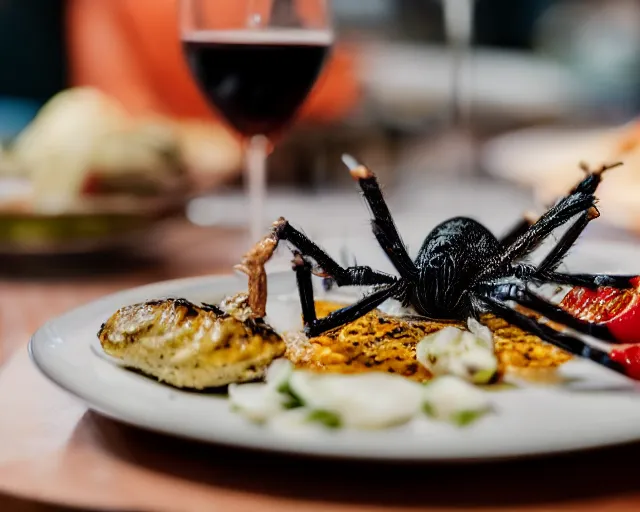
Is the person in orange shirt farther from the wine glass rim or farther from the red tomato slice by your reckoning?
the red tomato slice

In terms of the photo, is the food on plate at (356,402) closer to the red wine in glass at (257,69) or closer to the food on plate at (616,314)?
the food on plate at (616,314)

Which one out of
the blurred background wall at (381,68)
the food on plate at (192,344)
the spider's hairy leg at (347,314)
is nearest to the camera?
the food on plate at (192,344)

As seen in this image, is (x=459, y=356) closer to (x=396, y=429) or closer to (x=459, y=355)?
(x=459, y=355)

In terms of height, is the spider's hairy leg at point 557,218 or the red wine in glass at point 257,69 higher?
Result: the red wine in glass at point 257,69

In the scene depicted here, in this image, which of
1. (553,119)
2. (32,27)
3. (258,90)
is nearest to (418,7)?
(553,119)


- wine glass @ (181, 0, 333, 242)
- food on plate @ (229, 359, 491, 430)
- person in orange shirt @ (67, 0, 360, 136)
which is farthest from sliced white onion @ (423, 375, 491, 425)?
person in orange shirt @ (67, 0, 360, 136)

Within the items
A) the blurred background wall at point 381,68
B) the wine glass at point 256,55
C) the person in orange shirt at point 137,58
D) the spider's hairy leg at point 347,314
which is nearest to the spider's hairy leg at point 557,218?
the spider's hairy leg at point 347,314
